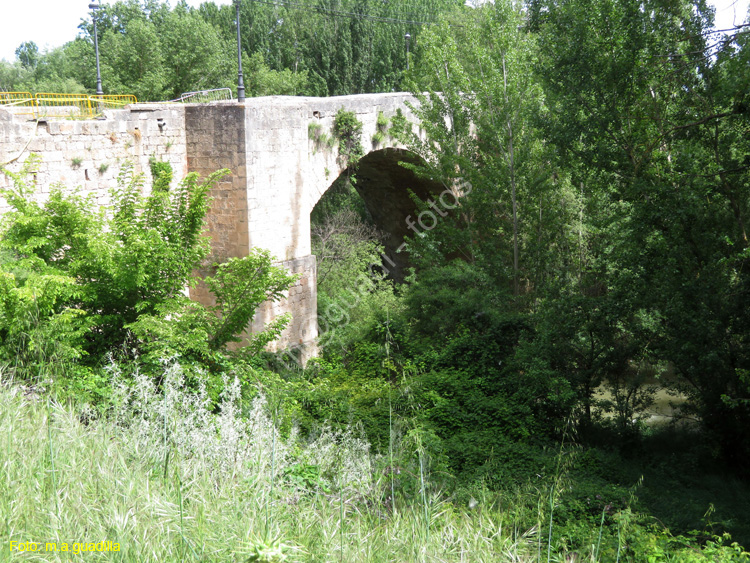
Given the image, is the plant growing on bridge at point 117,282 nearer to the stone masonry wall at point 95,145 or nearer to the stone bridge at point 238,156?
the stone masonry wall at point 95,145

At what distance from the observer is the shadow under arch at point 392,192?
1543 centimetres

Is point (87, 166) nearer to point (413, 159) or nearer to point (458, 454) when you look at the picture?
point (458, 454)

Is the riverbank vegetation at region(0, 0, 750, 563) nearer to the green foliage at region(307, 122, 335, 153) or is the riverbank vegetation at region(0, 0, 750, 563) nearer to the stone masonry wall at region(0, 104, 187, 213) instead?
the stone masonry wall at region(0, 104, 187, 213)

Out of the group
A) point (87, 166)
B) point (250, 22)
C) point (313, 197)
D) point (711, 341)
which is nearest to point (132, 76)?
point (250, 22)

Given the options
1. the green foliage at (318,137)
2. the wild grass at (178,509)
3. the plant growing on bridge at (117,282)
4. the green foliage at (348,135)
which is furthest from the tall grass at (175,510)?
the green foliage at (348,135)

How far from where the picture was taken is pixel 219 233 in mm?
10656

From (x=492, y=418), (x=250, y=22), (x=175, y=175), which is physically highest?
(x=250, y=22)

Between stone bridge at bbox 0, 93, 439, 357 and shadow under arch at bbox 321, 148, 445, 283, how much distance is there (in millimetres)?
2088

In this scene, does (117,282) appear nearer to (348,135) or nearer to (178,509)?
(178,509)

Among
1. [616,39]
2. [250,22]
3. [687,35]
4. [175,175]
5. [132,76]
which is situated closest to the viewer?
[687,35]

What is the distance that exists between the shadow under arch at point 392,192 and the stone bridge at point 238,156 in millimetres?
2088

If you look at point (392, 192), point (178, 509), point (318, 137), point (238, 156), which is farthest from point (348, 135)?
point (178, 509)

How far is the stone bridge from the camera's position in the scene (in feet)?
27.7

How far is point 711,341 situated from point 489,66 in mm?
7201
